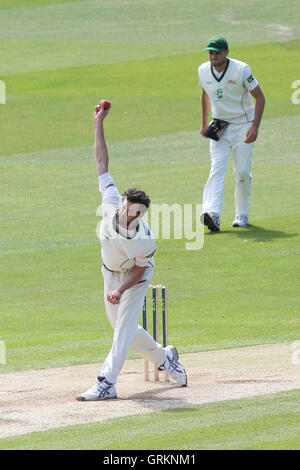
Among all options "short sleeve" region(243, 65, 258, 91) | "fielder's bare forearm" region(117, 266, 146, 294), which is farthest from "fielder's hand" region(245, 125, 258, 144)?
"fielder's bare forearm" region(117, 266, 146, 294)

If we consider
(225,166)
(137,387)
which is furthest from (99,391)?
(225,166)

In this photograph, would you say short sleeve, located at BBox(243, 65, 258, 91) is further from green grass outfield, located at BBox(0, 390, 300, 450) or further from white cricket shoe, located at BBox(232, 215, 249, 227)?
green grass outfield, located at BBox(0, 390, 300, 450)

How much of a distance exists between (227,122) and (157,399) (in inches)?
310

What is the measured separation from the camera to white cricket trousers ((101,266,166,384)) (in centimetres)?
923

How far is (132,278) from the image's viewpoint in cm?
920

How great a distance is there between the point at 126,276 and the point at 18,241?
760cm

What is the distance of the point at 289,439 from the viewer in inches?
307

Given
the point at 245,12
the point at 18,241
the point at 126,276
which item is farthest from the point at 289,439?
the point at 245,12

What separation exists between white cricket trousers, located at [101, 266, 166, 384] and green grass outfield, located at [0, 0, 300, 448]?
0.81 meters

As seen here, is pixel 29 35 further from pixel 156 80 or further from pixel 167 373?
pixel 167 373

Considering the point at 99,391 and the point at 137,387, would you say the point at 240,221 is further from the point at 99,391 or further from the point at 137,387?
the point at 99,391

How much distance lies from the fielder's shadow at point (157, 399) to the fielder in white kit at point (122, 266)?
25 cm

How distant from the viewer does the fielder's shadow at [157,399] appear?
9.04 m

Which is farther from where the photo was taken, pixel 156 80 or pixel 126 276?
pixel 156 80
